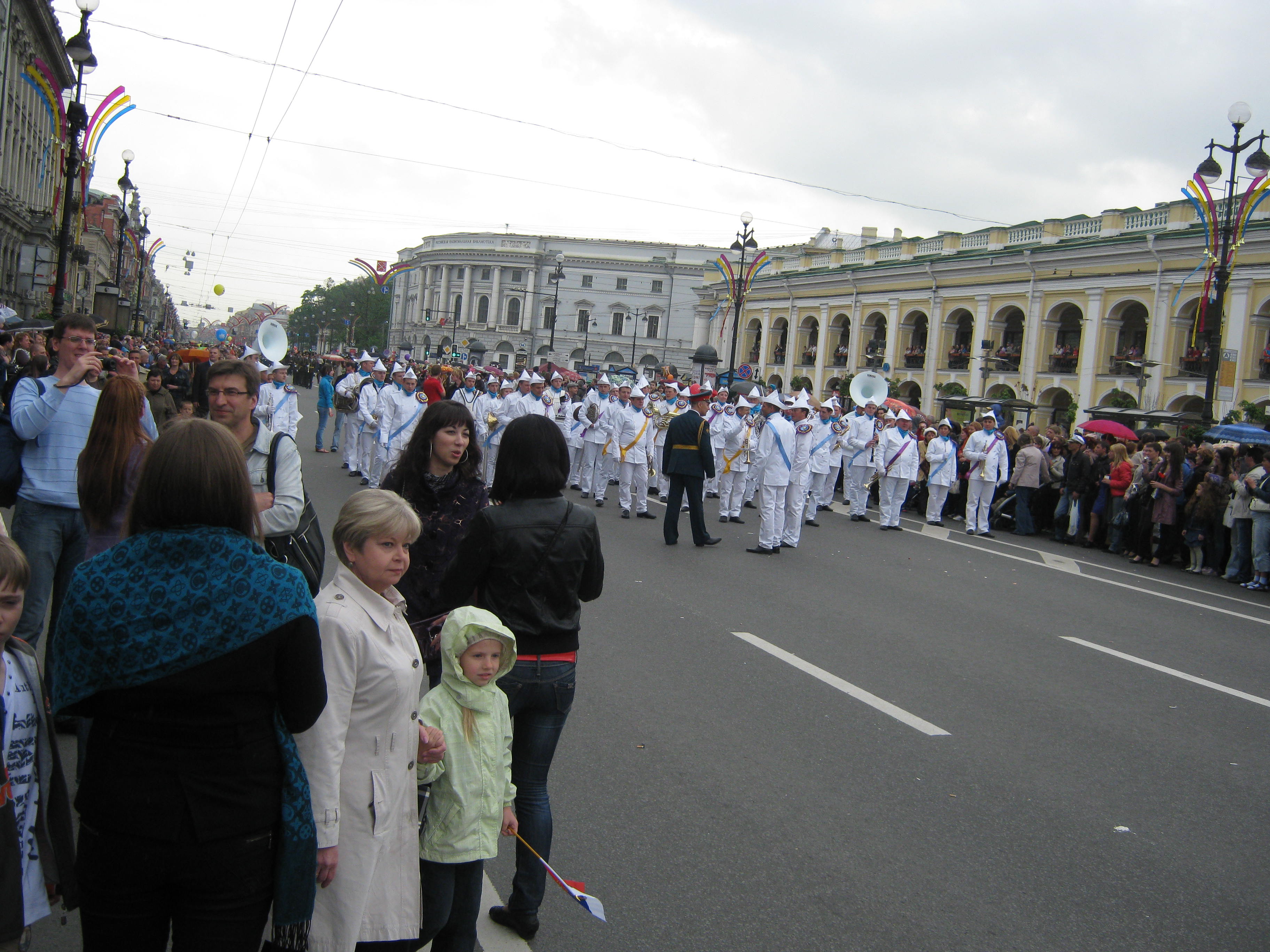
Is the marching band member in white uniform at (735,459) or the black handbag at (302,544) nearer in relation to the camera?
the black handbag at (302,544)

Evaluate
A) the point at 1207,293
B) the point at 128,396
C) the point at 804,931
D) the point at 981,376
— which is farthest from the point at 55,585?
the point at 981,376

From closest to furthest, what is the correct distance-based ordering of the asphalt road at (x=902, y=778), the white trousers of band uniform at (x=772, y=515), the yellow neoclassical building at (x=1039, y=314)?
1. the asphalt road at (x=902, y=778)
2. the white trousers of band uniform at (x=772, y=515)
3. the yellow neoclassical building at (x=1039, y=314)

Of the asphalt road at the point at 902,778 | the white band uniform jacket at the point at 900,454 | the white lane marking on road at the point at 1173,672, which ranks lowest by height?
the asphalt road at the point at 902,778

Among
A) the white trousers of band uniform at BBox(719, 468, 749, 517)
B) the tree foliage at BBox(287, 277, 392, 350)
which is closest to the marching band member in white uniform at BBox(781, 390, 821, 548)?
the white trousers of band uniform at BBox(719, 468, 749, 517)

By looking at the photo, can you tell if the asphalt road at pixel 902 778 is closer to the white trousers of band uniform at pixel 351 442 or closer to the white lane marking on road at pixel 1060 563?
the white lane marking on road at pixel 1060 563

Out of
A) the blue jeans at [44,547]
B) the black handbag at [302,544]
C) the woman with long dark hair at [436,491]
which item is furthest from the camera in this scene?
the blue jeans at [44,547]

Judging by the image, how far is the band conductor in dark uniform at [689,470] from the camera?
12.8 metres

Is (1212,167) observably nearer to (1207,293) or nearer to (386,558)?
(1207,293)

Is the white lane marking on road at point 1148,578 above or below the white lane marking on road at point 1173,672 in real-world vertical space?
above

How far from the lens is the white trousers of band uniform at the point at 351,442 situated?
1783cm

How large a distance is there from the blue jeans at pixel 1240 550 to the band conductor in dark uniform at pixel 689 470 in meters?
6.97

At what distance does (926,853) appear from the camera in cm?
439

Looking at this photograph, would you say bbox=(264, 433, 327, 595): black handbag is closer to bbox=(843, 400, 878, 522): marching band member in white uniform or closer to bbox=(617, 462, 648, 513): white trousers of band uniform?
bbox=(617, 462, 648, 513): white trousers of band uniform

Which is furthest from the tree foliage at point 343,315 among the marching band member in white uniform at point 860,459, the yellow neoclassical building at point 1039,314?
the marching band member in white uniform at point 860,459
